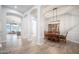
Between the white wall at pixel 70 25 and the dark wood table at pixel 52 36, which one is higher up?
the white wall at pixel 70 25

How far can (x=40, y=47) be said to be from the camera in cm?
252

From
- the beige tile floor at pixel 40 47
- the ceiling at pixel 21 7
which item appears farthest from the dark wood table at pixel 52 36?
the ceiling at pixel 21 7

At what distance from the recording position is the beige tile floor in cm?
249

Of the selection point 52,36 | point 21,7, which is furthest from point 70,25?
point 21,7

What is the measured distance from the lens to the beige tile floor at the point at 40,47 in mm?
2486

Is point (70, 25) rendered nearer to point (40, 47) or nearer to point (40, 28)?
point (40, 28)

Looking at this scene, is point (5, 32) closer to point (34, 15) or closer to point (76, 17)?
point (34, 15)

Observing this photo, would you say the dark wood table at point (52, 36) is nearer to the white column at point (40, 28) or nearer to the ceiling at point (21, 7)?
the white column at point (40, 28)

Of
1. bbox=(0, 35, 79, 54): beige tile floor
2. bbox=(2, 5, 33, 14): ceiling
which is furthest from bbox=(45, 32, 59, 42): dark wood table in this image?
bbox=(2, 5, 33, 14): ceiling
